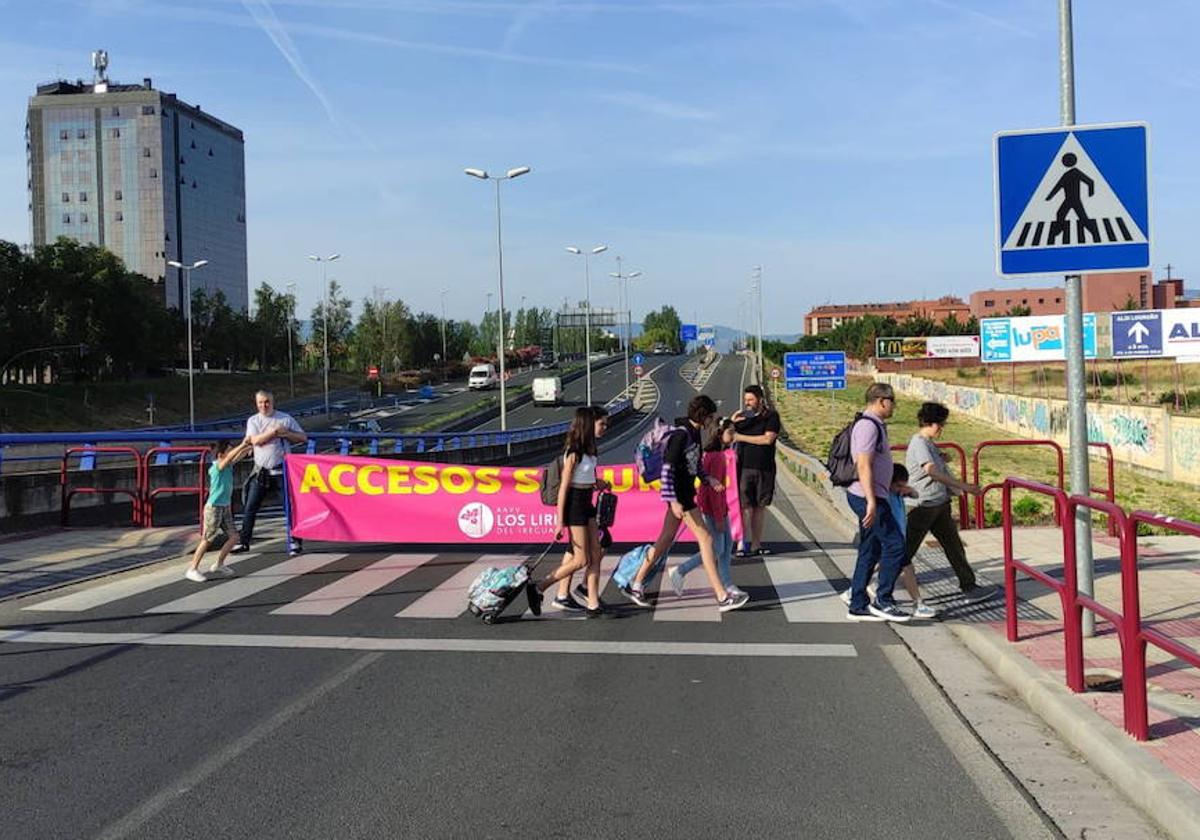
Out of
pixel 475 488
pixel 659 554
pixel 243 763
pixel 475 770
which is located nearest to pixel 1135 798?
pixel 475 770

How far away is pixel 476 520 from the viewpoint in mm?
12406

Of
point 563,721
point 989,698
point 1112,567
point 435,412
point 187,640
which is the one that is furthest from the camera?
point 435,412

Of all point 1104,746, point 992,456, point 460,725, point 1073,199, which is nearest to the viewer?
point 1104,746

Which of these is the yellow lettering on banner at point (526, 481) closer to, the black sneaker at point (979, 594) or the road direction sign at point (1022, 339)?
the black sneaker at point (979, 594)

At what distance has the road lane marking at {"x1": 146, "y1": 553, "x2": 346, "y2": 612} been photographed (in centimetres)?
962

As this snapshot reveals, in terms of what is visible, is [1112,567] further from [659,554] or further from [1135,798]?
[1135,798]

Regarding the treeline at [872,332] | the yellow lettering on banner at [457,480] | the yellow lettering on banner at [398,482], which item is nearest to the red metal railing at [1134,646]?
the yellow lettering on banner at [457,480]

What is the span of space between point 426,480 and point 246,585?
2560 millimetres

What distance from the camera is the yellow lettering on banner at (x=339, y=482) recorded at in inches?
498

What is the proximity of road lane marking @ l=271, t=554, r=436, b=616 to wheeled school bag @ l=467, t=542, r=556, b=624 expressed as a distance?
1.41m

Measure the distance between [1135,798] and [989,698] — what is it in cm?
179

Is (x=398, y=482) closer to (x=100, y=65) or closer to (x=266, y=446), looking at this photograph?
(x=266, y=446)

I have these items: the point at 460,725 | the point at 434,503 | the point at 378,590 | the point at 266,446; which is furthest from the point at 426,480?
the point at 460,725

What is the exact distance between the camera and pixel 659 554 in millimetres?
9469
